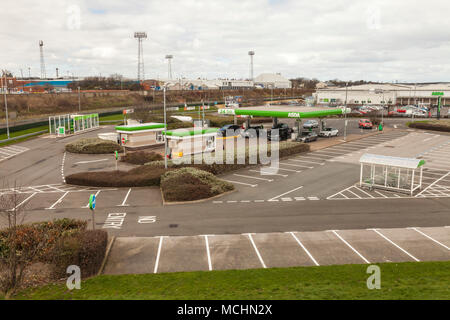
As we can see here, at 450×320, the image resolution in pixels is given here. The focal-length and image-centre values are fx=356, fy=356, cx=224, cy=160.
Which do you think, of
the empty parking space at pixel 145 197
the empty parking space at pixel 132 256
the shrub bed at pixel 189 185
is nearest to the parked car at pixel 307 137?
the shrub bed at pixel 189 185

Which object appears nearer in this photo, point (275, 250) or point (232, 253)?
point (232, 253)

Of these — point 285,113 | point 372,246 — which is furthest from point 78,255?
point 285,113

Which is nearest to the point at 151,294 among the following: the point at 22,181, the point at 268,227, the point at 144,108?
the point at 268,227

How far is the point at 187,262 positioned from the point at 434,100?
11384 cm

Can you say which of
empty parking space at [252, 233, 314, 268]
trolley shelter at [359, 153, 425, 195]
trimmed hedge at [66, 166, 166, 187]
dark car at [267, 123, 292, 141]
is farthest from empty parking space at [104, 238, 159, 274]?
dark car at [267, 123, 292, 141]

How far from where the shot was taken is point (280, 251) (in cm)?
1510

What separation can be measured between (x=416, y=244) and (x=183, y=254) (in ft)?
33.6

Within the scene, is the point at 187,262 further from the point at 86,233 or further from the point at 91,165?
the point at 91,165

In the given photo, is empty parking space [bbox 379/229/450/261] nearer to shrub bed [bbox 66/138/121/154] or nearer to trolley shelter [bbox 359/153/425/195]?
trolley shelter [bbox 359/153/425/195]

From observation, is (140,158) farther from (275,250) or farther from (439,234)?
(439,234)

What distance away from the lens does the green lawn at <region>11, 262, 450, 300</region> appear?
10.4 metres

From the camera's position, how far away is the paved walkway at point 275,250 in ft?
A: 45.8

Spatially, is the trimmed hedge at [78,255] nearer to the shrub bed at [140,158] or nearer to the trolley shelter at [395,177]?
the trolley shelter at [395,177]

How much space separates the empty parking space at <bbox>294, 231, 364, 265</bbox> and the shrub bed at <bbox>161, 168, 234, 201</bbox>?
24.8ft
